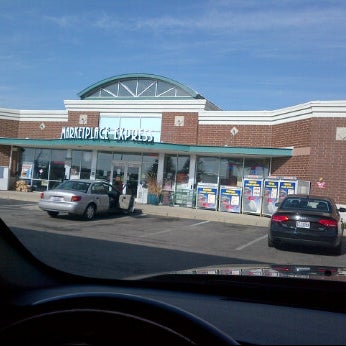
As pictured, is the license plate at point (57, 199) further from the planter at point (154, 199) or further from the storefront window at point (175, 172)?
the storefront window at point (175, 172)

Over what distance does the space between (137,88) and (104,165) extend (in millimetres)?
5055

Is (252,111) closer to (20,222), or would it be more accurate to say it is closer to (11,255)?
(20,222)

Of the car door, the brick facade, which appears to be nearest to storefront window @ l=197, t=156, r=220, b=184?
the brick facade

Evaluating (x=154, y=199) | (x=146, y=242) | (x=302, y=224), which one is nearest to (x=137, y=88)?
(x=154, y=199)

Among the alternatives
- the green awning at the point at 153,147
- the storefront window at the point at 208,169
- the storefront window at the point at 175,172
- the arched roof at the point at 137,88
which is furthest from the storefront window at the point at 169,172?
the arched roof at the point at 137,88

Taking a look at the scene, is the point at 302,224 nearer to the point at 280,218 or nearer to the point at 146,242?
the point at 280,218

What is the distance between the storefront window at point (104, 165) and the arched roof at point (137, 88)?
3.74 m

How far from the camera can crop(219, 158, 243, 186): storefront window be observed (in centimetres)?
2542

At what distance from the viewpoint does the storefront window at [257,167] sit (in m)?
24.9

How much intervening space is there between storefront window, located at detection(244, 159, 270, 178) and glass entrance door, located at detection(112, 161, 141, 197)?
19.6 feet

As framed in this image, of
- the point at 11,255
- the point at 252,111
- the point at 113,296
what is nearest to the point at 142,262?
the point at 11,255

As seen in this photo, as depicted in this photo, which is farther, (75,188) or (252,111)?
(252,111)

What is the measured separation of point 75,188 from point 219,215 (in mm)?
6426

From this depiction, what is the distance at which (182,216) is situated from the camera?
21.0 m
